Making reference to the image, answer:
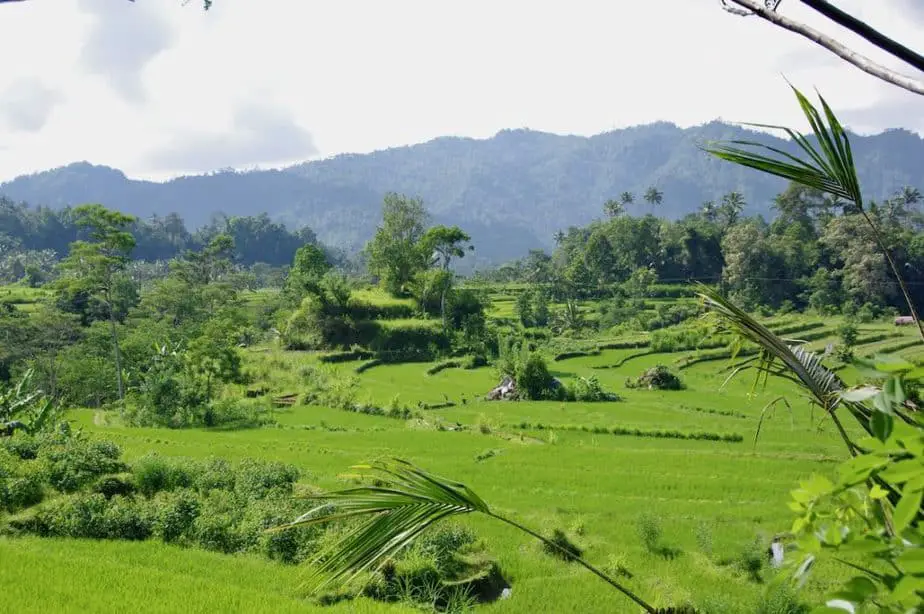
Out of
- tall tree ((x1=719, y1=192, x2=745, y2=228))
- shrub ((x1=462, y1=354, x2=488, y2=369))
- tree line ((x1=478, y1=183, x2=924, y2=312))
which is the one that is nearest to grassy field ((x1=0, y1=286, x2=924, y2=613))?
shrub ((x1=462, y1=354, x2=488, y2=369))

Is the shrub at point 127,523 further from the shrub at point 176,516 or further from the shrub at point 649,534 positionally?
the shrub at point 649,534

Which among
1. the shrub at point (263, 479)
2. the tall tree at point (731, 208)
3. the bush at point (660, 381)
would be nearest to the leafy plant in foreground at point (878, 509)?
the shrub at point (263, 479)

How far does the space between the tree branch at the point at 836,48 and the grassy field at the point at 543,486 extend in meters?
1.40

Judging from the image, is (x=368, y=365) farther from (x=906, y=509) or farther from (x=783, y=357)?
(x=906, y=509)

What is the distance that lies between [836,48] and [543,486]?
1211 cm

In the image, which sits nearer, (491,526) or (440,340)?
(491,526)

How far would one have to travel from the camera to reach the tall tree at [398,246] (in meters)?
48.4

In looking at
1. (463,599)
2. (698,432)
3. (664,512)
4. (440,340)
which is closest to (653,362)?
(440,340)

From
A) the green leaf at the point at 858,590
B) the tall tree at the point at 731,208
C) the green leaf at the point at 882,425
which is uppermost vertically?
the tall tree at the point at 731,208

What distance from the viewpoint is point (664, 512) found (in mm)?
11227

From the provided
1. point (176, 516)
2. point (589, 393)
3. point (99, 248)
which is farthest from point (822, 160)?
point (99, 248)

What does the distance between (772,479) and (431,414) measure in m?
13.0

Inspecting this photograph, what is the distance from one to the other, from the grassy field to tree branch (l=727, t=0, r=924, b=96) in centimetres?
140

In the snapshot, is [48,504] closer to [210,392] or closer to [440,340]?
[210,392]
